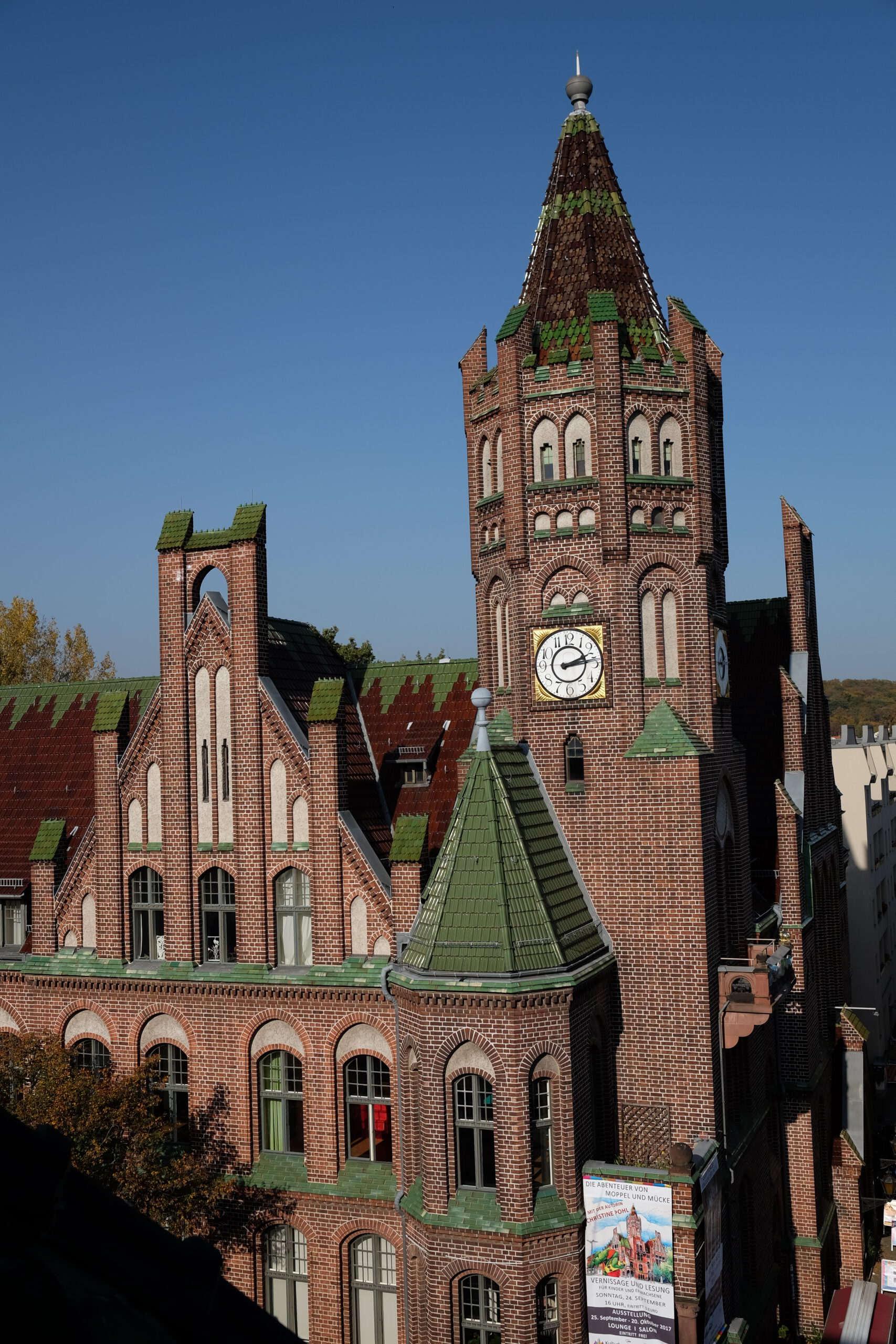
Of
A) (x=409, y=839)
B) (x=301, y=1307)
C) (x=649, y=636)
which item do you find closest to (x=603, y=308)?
(x=649, y=636)

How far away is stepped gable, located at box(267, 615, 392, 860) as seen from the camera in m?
24.8

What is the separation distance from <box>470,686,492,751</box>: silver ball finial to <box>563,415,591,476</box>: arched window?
525 cm

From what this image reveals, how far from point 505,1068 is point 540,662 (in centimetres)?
833

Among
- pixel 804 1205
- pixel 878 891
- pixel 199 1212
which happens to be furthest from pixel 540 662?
pixel 878 891

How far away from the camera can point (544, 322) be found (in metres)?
24.8

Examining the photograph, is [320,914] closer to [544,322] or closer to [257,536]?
[257,536]

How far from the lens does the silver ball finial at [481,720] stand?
2181 cm

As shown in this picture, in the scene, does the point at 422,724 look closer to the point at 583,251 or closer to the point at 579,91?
the point at 583,251

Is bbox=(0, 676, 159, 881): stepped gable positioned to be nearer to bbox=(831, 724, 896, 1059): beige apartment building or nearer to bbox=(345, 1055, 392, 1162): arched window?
bbox=(345, 1055, 392, 1162): arched window

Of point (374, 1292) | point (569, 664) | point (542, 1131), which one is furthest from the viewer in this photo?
point (569, 664)

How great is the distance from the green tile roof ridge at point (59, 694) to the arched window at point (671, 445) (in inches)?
594

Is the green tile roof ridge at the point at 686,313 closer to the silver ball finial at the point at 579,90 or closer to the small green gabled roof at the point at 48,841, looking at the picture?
the silver ball finial at the point at 579,90

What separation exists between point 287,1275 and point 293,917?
24.4 ft

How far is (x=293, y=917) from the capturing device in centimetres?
2380
